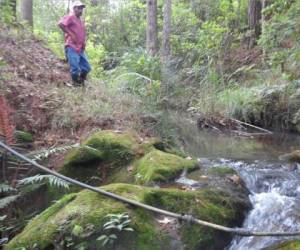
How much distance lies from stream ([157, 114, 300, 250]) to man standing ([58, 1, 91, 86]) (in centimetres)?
217

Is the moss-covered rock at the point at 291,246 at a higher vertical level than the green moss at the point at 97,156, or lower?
lower

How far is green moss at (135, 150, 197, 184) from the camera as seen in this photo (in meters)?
5.36

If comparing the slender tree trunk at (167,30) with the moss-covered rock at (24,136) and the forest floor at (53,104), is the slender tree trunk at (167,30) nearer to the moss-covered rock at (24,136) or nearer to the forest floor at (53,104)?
the forest floor at (53,104)

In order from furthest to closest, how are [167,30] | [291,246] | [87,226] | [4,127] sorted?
[167,30] < [4,127] < [87,226] < [291,246]

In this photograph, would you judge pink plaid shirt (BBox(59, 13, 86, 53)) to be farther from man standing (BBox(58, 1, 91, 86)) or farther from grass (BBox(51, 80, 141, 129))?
grass (BBox(51, 80, 141, 129))

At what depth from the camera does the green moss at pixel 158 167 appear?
536 centimetres

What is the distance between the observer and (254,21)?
17.4 meters

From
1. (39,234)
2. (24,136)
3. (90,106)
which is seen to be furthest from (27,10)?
(39,234)

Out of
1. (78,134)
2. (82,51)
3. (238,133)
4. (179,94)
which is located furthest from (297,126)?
(78,134)

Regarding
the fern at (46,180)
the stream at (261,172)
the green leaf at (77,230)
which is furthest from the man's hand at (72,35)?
the green leaf at (77,230)

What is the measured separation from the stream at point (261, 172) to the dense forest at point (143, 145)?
26 mm

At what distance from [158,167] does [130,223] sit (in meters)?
1.49

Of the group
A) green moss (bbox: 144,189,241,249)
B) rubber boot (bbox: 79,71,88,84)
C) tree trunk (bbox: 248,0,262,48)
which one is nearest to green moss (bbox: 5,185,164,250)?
green moss (bbox: 144,189,241,249)

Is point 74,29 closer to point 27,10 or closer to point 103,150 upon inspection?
point 103,150
